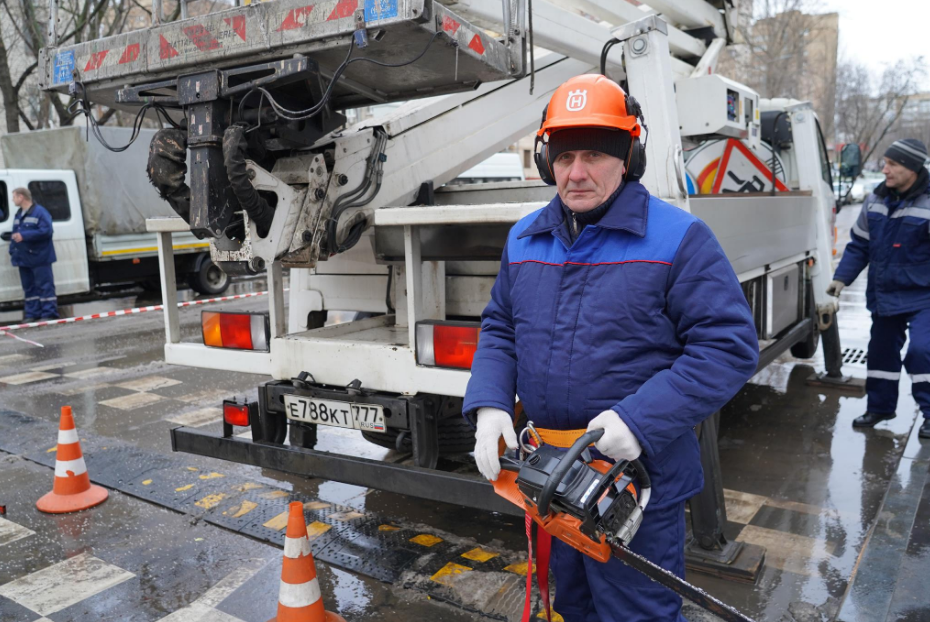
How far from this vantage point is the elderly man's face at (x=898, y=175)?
4855mm

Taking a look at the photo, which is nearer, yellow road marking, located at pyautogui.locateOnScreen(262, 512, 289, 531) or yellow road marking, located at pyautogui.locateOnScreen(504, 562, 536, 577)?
yellow road marking, located at pyautogui.locateOnScreen(504, 562, 536, 577)

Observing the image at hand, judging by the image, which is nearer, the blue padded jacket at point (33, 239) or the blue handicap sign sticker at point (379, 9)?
the blue handicap sign sticker at point (379, 9)

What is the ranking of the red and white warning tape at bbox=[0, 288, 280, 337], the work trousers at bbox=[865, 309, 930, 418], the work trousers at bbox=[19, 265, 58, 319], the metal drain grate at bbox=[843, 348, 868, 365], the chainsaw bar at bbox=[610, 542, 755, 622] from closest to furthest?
the chainsaw bar at bbox=[610, 542, 755, 622] < the work trousers at bbox=[865, 309, 930, 418] < the metal drain grate at bbox=[843, 348, 868, 365] < the red and white warning tape at bbox=[0, 288, 280, 337] < the work trousers at bbox=[19, 265, 58, 319]

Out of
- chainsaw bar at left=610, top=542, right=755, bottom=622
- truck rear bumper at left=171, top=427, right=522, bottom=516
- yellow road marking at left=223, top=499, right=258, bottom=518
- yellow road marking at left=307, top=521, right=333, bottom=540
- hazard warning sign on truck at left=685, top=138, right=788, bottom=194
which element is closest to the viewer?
chainsaw bar at left=610, top=542, right=755, bottom=622

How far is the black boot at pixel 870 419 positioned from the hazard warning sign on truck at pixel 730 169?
1.95m

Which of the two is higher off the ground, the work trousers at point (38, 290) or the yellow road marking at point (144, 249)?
the yellow road marking at point (144, 249)

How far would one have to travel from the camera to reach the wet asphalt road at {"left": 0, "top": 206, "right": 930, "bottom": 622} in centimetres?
314

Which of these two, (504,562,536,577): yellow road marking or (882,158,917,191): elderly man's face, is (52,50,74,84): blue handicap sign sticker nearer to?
(504,562,536,577): yellow road marking

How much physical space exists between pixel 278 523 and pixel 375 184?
5.99 ft

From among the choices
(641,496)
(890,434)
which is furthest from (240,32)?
(890,434)

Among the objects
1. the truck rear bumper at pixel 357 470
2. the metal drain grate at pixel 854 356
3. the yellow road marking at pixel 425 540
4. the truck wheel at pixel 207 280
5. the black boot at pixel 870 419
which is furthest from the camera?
the truck wheel at pixel 207 280

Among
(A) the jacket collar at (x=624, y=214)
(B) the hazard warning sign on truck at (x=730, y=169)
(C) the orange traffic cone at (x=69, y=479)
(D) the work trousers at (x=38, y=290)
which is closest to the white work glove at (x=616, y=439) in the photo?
(A) the jacket collar at (x=624, y=214)

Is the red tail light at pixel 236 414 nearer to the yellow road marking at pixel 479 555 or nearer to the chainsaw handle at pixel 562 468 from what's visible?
the yellow road marking at pixel 479 555

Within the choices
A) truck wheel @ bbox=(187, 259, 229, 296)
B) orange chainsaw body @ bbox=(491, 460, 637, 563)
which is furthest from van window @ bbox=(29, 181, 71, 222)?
orange chainsaw body @ bbox=(491, 460, 637, 563)
